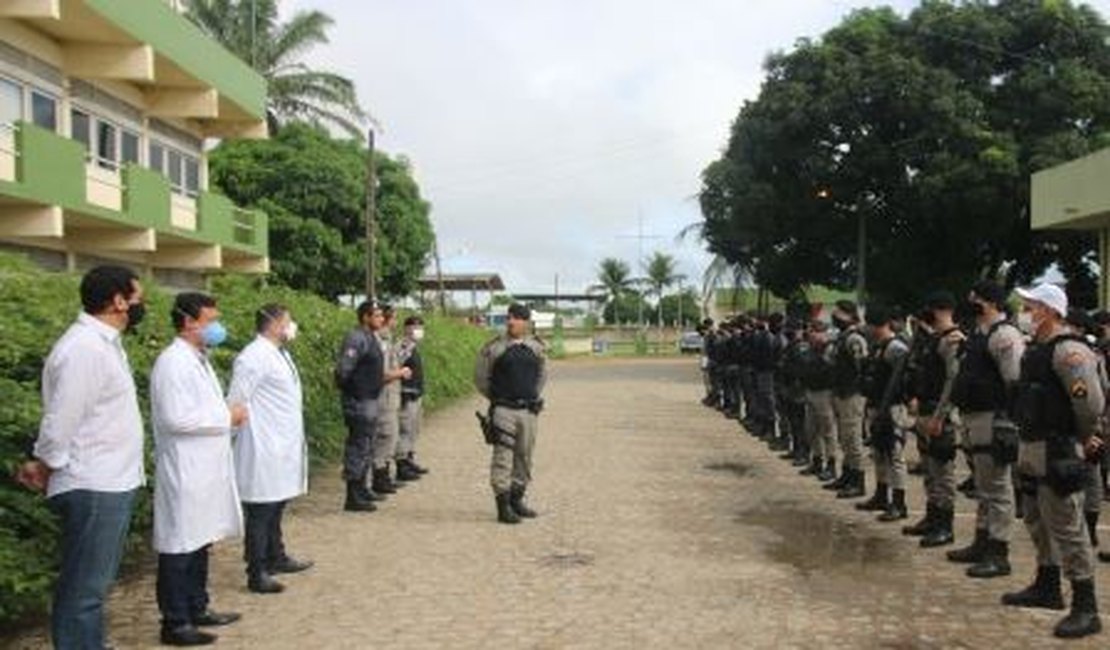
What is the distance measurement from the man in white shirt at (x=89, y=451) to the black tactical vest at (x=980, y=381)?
5465 mm

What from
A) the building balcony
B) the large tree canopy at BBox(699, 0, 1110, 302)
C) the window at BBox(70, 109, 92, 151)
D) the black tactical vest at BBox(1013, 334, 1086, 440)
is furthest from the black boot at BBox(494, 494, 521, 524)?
the large tree canopy at BBox(699, 0, 1110, 302)

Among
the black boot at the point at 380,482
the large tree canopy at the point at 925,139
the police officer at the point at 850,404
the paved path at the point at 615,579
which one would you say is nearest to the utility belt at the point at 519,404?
the paved path at the point at 615,579

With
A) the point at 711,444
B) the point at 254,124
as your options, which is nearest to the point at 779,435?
the point at 711,444

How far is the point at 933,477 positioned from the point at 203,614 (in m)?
5.50

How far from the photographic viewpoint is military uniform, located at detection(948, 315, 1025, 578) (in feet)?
27.1

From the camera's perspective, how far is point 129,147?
26.8 meters

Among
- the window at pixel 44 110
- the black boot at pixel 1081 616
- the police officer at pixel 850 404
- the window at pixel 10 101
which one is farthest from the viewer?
the window at pixel 44 110

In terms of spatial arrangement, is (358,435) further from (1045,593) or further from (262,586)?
(1045,593)

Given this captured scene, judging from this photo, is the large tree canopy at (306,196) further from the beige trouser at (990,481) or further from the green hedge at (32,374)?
the beige trouser at (990,481)

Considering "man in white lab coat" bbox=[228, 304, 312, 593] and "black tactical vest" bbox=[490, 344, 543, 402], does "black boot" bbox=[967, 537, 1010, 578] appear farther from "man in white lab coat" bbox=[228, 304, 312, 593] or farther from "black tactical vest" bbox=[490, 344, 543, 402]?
"man in white lab coat" bbox=[228, 304, 312, 593]

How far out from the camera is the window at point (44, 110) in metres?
22.2

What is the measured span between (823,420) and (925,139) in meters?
22.4

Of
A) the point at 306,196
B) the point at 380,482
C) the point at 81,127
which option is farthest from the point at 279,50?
the point at 380,482

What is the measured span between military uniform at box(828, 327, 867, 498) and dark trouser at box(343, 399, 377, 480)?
4.48 metres
